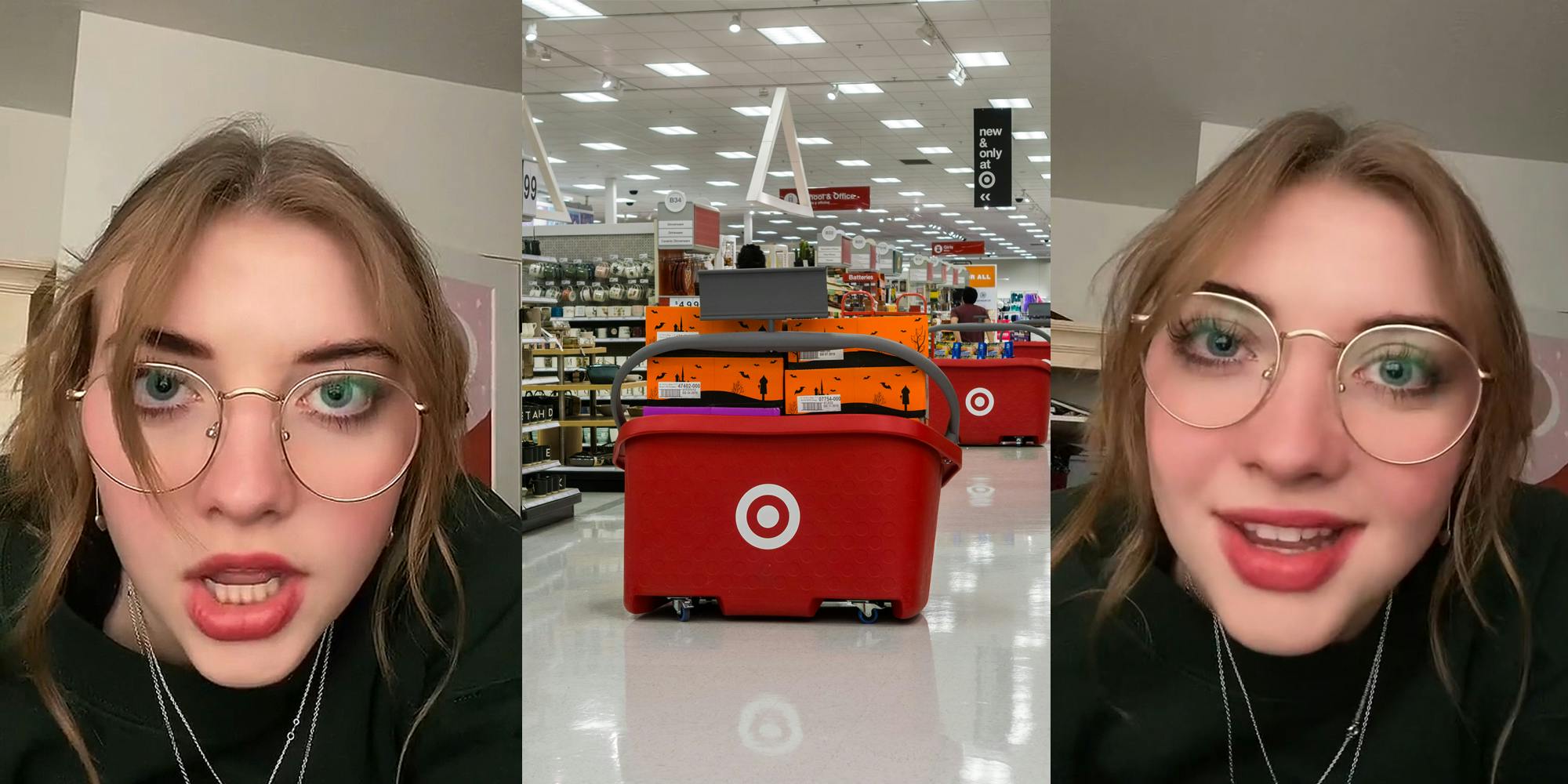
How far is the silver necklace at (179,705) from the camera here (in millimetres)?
1105

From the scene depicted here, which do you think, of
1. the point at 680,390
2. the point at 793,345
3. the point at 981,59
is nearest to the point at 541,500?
the point at 793,345

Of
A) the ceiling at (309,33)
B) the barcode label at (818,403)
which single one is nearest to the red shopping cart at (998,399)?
the barcode label at (818,403)

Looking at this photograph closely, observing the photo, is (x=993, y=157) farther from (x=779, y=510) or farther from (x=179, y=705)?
(x=179, y=705)

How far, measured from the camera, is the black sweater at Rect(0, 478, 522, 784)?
1089 mm

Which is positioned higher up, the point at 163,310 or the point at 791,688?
the point at 163,310

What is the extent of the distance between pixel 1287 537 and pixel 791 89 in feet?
38.0

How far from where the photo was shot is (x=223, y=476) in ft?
3.45

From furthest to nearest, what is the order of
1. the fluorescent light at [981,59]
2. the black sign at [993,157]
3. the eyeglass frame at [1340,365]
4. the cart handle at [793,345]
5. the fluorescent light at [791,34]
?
the fluorescent light at [981,59]
the black sign at [993,157]
the fluorescent light at [791,34]
the cart handle at [793,345]
the eyeglass frame at [1340,365]

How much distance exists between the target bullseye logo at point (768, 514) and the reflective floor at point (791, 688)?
0.33 m

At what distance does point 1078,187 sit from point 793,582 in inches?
109

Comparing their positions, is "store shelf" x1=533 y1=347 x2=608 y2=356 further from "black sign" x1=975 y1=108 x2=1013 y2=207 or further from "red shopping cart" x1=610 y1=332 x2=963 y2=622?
"black sign" x1=975 y1=108 x2=1013 y2=207

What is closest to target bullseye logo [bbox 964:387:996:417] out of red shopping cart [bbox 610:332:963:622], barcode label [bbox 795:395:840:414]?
barcode label [bbox 795:395:840:414]

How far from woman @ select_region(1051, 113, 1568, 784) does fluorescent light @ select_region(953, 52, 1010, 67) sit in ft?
32.8

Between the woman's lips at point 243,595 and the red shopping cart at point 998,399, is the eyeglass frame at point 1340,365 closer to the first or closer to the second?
the woman's lips at point 243,595
